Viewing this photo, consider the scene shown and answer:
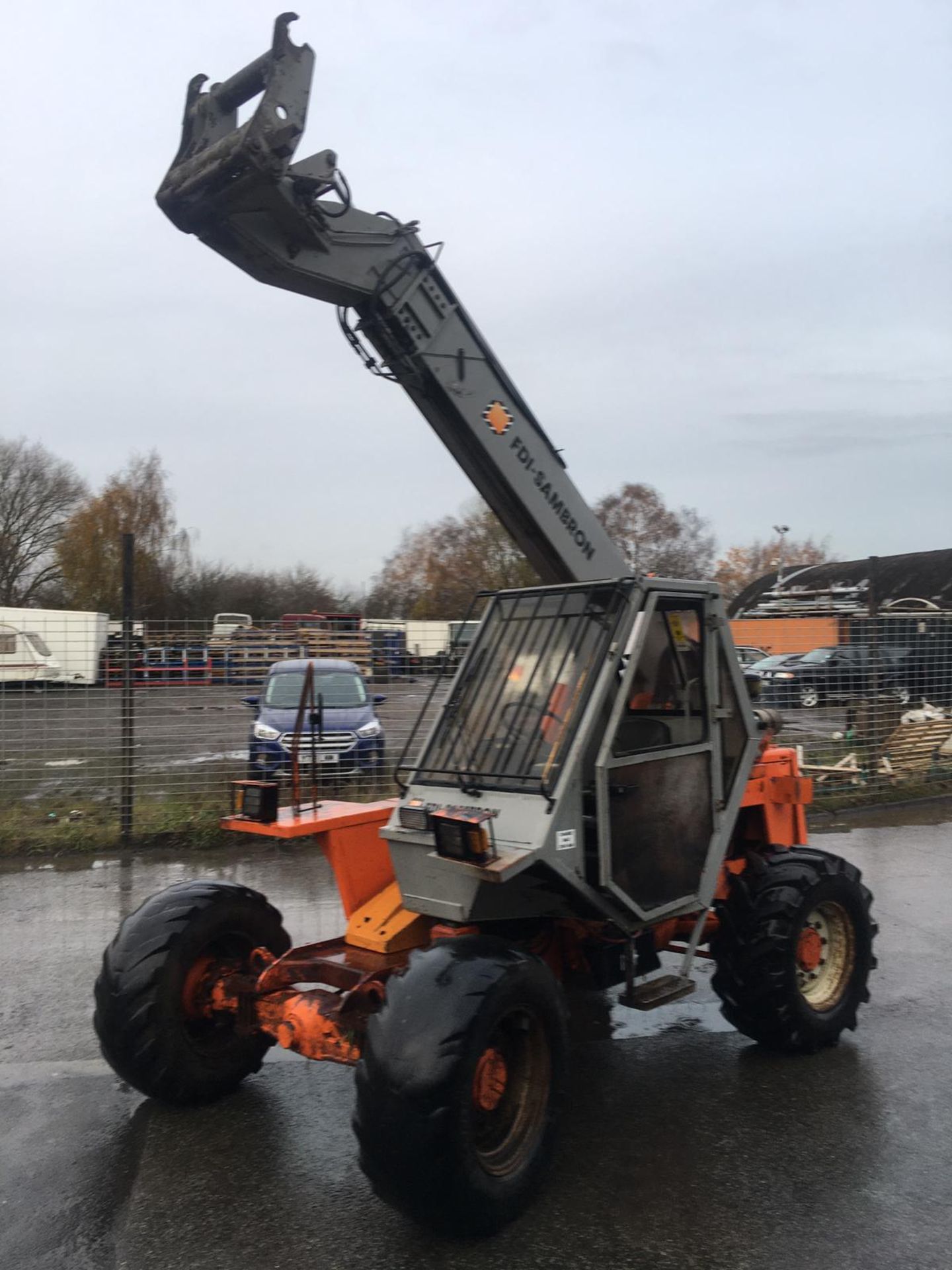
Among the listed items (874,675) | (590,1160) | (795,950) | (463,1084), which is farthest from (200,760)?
(463,1084)

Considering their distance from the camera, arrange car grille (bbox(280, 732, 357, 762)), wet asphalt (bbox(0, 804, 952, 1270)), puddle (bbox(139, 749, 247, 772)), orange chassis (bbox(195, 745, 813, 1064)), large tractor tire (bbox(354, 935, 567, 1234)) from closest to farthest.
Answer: large tractor tire (bbox(354, 935, 567, 1234)) < wet asphalt (bbox(0, 804, 952, 1270)) < orange chassis (bbox(195, 745, 813, 1064)) < car grille (bbox(280, 732, 357, 762)) < puddle (bbox(139, 749, 247, 772))

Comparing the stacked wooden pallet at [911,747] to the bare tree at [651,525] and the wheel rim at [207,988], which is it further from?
the bare tree at [651,525]

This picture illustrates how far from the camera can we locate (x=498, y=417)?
5484 millimetres

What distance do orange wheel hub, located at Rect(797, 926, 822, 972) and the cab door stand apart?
688 mm

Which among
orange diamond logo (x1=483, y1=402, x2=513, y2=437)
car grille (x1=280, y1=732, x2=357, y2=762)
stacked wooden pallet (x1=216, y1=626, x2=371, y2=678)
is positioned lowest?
car grille (x1=280, y1=732, x2=357, y2=762)

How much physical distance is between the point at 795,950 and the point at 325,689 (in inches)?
327

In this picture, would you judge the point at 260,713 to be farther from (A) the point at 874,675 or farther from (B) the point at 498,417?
(A) the point at 874,675

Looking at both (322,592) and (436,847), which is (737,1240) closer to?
(436,847)

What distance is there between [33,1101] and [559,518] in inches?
147

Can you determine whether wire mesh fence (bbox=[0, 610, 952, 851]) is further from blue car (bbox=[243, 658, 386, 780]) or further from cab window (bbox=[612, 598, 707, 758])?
cab window (bbox=[612, 598, 707, 758])

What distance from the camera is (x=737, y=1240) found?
139 inches

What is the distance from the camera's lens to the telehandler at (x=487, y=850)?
373 centimetres

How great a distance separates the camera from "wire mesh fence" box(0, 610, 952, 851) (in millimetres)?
10266

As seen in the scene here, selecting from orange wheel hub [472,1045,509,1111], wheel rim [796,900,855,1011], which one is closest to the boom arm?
wheel rim [796,900,855,1011]
